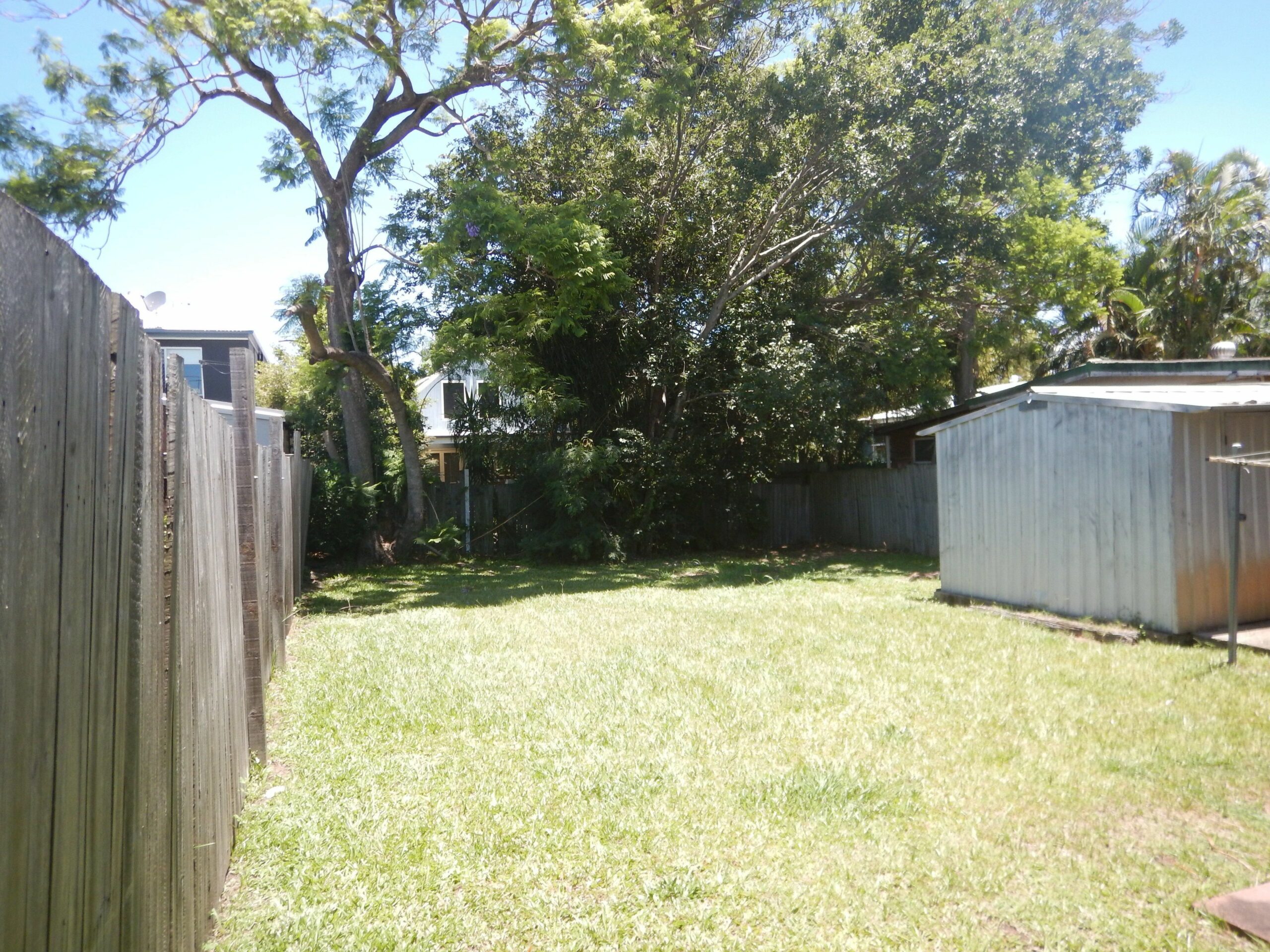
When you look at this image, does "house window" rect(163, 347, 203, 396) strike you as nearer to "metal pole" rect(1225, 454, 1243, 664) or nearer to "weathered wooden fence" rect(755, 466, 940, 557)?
"weathered wooden fence" rect(755, 466, 940, 557)

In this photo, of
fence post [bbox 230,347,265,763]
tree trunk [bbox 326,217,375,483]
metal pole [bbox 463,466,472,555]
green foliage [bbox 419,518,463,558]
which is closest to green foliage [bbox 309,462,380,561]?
tree trunk [bbox 326,217,375,483]

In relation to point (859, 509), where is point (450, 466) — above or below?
above

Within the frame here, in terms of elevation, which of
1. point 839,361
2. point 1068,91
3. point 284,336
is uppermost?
point 1068,91

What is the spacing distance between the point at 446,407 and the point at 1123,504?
2149 cm

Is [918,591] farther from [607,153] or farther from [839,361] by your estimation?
[607,153]

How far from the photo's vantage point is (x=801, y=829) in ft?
14.3

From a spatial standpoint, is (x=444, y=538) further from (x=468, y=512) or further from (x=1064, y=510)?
(x=1064, y=510)

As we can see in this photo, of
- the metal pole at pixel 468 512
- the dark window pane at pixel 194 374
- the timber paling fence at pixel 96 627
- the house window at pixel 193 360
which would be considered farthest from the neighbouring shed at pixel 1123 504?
the house window at pixel 193 360

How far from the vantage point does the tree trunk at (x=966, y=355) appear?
2077cm

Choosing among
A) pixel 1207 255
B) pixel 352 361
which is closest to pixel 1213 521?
pixel 352 361

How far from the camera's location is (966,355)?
26688mm

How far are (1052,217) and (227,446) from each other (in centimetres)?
2293

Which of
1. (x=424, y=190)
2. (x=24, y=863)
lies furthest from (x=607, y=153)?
(x=24, y=863)

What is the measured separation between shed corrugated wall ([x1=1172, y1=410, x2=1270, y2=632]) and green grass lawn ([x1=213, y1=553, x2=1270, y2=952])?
711mm
